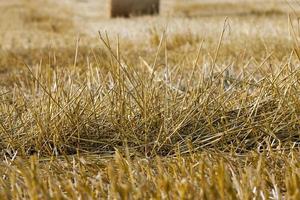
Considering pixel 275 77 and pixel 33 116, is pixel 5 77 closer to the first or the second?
pixel 33 116

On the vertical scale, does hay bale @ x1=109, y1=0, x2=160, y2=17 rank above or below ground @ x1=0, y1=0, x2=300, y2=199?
below

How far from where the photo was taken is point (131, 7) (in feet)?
23.4

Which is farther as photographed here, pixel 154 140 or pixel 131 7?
pixel 131 7

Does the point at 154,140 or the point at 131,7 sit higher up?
the point at 154,140

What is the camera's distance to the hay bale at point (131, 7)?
7.09m

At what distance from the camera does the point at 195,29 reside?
4656 mm

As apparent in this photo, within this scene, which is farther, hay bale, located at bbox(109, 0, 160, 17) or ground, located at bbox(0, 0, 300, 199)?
hay bale, located at bbox(109, 0, 160, 17)

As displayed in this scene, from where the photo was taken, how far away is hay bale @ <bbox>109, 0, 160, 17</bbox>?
7090 mm

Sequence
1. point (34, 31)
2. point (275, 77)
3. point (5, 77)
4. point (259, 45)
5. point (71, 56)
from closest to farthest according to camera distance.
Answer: point (275, 77) < point (5, 77) < point (259, 45) < point (71, 56) < point (34, 31)

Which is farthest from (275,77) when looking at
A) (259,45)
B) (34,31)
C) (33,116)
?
(34,31)

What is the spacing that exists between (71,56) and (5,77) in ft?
2.64

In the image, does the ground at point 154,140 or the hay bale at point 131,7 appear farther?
the hay bale at point 131,7

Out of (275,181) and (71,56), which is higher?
(275,181)

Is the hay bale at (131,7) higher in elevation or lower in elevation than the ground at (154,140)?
lower
